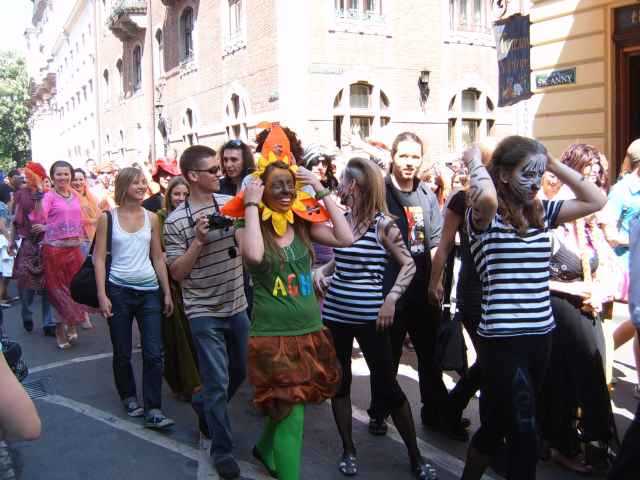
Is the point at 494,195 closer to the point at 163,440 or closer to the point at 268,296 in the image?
the point at 268,296

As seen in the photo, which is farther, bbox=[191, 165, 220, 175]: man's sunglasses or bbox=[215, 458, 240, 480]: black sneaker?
bbox=[191, 165, 220, 175]: man's sunglasses

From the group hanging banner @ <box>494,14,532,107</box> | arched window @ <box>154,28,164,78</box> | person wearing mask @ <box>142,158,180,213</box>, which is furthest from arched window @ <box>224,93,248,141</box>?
person wearing mask @ <box>142,158,180,213</box>

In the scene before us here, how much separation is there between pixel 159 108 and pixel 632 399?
78.9ft

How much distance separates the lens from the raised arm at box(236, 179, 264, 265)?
3719 millimetres

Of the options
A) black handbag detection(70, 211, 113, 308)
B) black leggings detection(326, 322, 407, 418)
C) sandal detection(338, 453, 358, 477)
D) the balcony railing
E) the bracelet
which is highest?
the balcony railing

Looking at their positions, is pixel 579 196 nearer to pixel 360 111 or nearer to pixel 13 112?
pixel 360 111

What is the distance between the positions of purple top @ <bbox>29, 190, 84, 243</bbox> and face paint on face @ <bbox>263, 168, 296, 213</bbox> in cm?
488

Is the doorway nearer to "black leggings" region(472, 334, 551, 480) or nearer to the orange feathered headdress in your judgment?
the orange feathered headdress

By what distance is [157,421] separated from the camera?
5.13 m

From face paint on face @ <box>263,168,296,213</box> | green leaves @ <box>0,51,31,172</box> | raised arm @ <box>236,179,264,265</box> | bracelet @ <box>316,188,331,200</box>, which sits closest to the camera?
raised arm @ <box>236,179,264,265</box>

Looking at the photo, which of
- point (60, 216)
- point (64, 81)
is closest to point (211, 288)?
point (60, 216)

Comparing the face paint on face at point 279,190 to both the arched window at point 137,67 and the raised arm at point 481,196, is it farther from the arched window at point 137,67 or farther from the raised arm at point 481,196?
the arched window at point 137,67

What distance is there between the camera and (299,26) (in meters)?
17.5

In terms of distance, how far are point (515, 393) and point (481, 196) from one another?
0.90m
